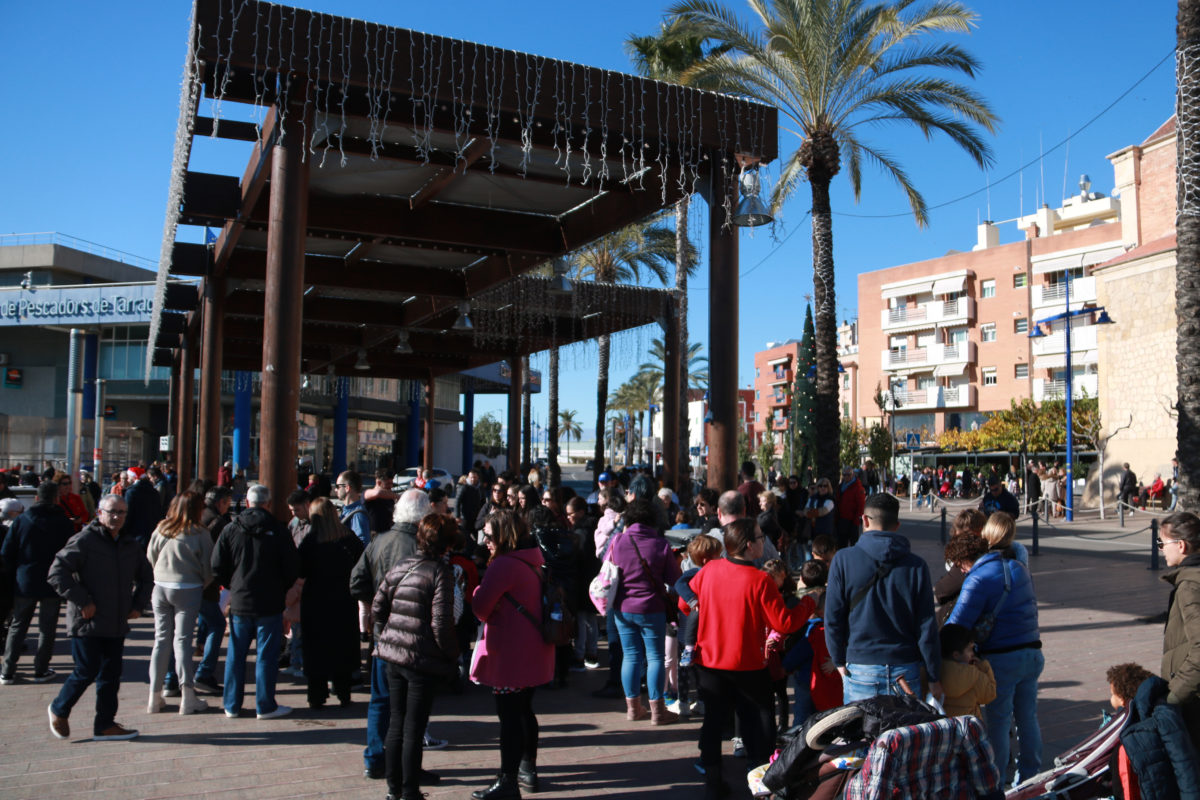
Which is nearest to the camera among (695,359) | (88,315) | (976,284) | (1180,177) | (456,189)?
(1180,177)

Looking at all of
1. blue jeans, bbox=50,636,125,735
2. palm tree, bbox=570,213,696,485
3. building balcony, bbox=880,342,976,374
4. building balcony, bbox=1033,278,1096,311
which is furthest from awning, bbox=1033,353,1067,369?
blue jeans, bbox=50,636,125,735

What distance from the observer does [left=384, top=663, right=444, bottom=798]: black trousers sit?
16.3ft

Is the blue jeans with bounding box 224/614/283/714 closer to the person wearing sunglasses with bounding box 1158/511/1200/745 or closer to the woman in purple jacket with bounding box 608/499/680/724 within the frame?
the woman in purple jacket with bounding box 608/499/680/724

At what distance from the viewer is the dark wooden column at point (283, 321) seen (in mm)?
8758

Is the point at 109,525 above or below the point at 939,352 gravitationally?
below

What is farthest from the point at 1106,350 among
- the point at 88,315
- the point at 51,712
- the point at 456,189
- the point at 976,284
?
the point at 88,315

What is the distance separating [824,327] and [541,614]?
11.5 meters

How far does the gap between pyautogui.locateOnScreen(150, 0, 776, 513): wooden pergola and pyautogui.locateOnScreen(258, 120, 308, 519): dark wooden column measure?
0.05ft

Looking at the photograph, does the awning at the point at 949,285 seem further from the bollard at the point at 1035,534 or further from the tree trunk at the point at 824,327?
the tree trunk at the point at 824,327

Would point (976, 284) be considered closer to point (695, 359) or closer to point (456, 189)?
point (695, 359)

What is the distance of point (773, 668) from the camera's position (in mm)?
5418

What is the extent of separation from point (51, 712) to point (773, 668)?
Answer: 4.92 m

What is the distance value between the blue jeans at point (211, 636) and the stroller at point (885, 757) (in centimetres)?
569

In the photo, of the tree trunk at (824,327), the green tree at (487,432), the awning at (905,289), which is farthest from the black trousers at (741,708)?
the green tree at (487,432)
